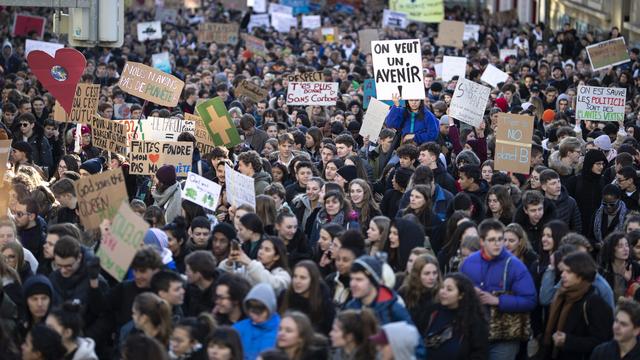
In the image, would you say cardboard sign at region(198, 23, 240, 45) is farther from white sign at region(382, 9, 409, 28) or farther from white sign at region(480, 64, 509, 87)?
white sign at region(480, 64, 509, 87)

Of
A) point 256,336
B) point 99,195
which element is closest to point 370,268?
point 256,336

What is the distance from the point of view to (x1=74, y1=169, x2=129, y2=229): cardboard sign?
11109mm

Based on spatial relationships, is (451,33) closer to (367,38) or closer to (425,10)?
(367,38)

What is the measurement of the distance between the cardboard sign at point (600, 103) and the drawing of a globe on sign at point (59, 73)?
6.56 meters

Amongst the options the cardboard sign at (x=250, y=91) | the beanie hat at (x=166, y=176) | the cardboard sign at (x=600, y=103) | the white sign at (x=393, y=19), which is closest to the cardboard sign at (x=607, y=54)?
the cardboard sign at (x=600, y=103)

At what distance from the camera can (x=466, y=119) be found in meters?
18.1

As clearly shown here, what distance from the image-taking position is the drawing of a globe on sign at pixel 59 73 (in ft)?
54.9

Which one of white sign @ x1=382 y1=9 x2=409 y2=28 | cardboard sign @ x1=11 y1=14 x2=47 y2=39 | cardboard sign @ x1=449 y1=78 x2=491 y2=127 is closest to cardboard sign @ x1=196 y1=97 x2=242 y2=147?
cardboard sign @ x1=449 y1=78 x2=491 y2=127

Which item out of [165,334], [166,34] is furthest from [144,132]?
[166,34]

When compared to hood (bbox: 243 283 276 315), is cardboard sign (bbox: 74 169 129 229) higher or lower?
higher

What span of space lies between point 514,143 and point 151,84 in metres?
5.26

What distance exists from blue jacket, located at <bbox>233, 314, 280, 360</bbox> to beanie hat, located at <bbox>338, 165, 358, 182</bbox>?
208 inches

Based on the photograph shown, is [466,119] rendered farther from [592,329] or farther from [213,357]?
[213,357]

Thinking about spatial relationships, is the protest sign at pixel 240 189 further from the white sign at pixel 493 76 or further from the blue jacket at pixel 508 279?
the white sign at pixel 493 76
